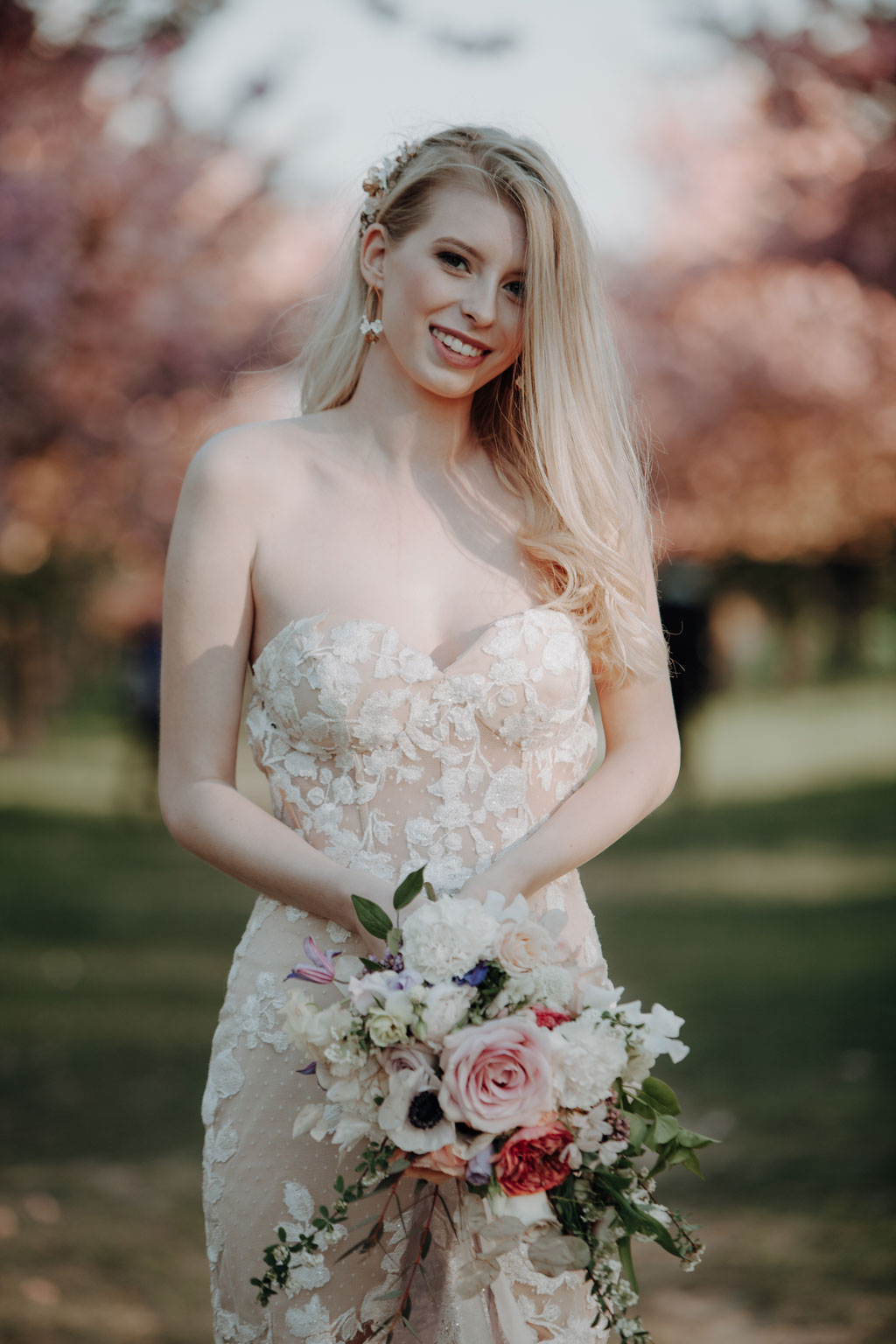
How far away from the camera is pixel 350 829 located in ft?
8.73

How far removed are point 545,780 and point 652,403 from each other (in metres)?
13.3

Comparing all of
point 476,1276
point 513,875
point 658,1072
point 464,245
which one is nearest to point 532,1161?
point 476,1276

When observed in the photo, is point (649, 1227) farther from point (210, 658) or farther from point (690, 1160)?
point (210, 658)

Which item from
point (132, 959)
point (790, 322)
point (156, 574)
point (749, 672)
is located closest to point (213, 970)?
point (132, 959)

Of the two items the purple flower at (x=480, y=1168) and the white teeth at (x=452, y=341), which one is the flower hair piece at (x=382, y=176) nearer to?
the white teeth at (x=452, y=341)

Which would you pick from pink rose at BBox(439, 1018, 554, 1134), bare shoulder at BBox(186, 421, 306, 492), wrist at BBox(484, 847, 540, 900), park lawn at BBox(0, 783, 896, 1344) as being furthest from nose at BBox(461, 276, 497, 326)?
park lawn at BBox(0, 783, 896, 1344)

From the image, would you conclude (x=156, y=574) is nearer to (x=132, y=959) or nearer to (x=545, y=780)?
(x=132, y=959)

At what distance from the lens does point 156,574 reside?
47.8 feet

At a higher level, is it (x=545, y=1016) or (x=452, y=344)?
(x=452, y=344)

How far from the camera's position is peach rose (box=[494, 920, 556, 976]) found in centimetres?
212

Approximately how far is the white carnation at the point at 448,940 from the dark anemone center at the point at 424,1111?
16cm

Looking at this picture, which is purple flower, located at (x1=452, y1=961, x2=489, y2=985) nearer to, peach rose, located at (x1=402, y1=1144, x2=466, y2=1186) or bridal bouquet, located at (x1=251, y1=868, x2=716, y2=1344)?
bridal bouquet, located at (x1=251, y1=868, x2=716, y2=1344)

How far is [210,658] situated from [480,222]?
95 centimetres

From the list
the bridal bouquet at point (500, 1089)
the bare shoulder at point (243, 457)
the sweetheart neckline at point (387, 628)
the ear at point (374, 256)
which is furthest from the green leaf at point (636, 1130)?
the ear at point (374, 256)
